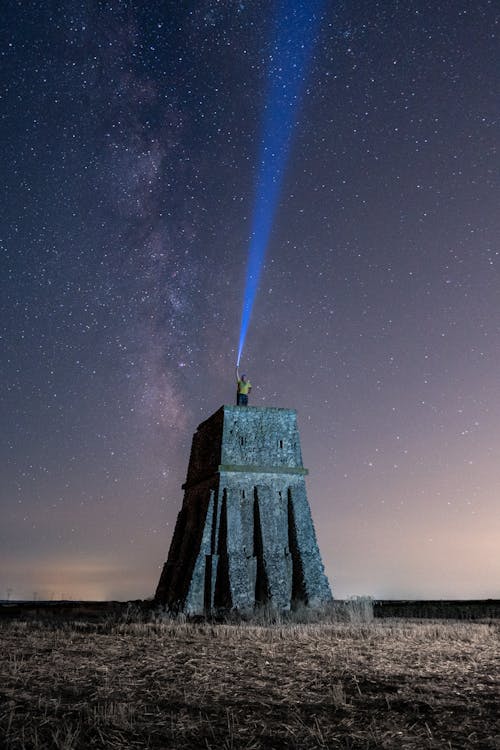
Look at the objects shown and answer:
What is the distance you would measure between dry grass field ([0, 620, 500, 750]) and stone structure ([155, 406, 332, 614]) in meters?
8.63

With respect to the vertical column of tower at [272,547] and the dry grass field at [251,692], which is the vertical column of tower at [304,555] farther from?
the dry grass field at [251,692]

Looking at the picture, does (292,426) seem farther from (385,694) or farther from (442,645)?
(385,694)

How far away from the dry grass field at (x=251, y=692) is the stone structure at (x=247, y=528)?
8635mm

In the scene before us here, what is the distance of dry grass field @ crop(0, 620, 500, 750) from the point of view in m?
6.20

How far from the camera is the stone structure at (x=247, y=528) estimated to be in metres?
22.7

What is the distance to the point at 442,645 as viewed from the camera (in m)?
12.6

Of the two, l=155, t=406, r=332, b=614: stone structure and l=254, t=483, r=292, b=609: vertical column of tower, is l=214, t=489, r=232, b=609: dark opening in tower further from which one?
l=254, t=483, r=292, b=609: vertical column of tower

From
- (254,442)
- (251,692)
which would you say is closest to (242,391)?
(254,442)

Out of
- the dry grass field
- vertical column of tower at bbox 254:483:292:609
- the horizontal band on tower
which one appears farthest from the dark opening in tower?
the dry grass field

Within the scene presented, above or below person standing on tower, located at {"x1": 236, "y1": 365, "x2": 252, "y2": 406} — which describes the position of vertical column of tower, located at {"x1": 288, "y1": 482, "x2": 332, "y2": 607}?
below

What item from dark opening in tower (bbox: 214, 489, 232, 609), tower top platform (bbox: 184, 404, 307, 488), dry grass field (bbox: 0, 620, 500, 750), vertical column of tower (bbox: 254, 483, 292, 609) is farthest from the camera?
tower top platform (bbox: 184, 404, 307, 488)

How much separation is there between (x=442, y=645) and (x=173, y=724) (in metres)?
7.86

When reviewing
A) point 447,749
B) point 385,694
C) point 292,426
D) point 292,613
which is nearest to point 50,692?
point 385,694

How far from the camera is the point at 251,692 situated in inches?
326
